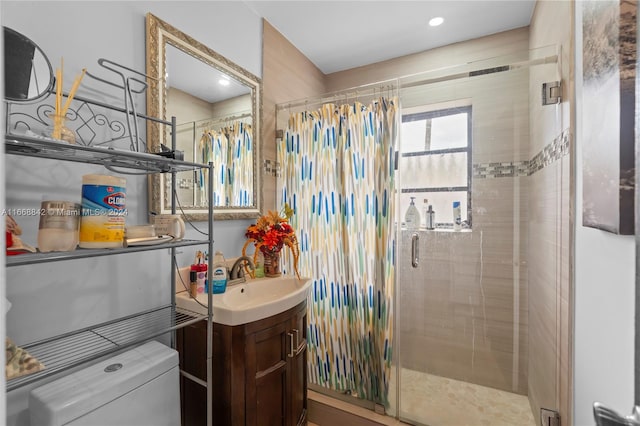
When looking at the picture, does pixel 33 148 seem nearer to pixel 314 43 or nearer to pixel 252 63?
pixel 252 63

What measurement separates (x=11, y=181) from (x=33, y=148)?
0.83 feet

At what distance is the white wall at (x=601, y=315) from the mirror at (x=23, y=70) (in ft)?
5.21

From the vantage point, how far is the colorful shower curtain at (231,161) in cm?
170

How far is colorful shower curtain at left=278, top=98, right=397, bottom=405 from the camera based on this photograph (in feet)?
6.04

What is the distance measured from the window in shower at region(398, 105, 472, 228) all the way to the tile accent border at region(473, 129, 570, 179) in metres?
0.07

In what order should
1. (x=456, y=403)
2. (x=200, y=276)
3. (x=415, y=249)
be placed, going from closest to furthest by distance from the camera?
1. (x=200, y=276)
2. (x=456, y=403)
3. (x=415, y=249)

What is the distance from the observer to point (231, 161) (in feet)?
5.97

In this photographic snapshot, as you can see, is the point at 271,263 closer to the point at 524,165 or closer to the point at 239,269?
the point at 239,269

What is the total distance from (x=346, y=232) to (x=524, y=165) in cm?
104

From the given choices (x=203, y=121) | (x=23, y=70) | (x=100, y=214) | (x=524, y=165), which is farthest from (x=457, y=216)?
(x=23, y=70)

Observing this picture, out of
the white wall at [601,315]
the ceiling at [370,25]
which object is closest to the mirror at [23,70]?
the ceiling at [370,25]

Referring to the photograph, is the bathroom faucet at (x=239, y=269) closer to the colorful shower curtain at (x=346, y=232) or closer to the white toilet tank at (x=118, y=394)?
the colorful shower curtain at (x=346, y=232)

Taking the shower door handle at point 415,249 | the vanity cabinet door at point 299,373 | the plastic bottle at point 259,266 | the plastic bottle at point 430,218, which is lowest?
the vanity cabinet door at point 299,373

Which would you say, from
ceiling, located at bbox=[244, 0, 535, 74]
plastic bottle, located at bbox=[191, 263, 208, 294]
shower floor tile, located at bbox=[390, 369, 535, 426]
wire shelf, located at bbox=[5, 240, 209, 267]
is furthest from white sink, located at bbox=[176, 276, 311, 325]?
ceiling, located at bbox=[244, 0, 535, 74]
